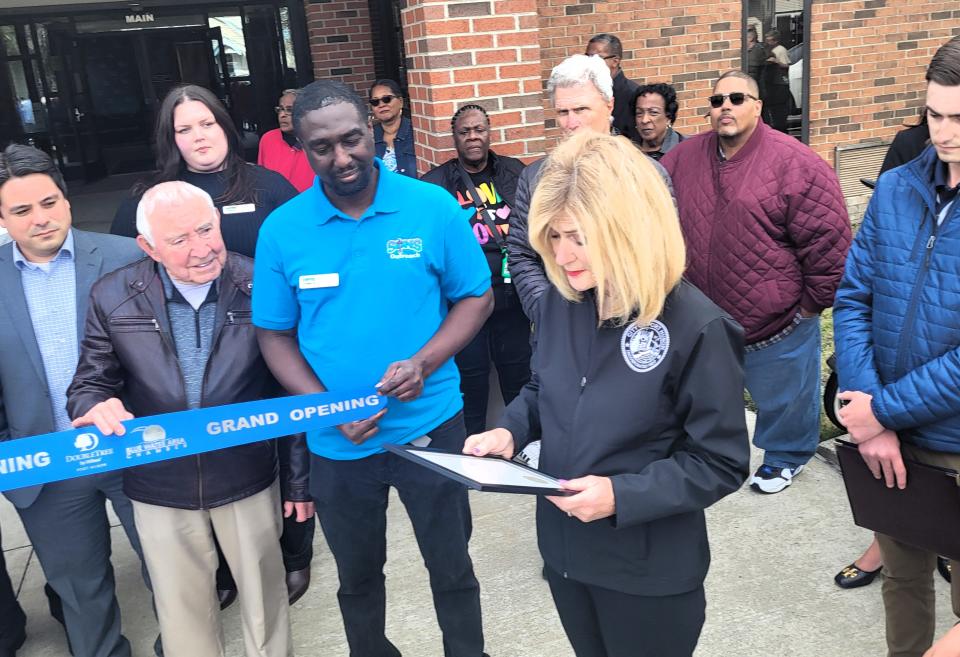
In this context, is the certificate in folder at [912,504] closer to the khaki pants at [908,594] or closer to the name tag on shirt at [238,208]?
the khaki pants at [908,594]

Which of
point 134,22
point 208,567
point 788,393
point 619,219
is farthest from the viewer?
point 134,22

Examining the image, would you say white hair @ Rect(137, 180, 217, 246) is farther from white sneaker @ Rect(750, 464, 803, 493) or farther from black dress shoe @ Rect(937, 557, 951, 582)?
black dress shoe @ Rect(937, 557, 951, 582)

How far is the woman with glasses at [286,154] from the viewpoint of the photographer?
6.06 metres

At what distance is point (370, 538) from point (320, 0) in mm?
8546

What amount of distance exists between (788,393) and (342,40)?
303 inches

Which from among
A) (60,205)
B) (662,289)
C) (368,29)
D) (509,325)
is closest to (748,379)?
(509,325)

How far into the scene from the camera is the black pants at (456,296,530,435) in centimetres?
435

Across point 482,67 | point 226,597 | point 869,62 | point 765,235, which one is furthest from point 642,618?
point 869,62

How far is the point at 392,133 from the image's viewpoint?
577 centimetres

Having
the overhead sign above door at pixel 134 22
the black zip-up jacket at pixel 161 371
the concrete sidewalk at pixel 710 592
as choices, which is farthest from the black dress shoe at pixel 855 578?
the overhead sign above door at pixel 134 22

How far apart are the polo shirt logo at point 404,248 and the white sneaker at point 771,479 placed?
8.24 feet

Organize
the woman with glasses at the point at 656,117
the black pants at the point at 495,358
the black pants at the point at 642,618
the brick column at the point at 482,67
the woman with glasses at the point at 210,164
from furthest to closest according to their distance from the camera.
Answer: the woman with glasses at the point at 656,117 < the brick column at the point at 482,67 < the black pants at the point at 495,358 < the woman with glasses at the point at 210,164 < the black pants at the point at 642,618

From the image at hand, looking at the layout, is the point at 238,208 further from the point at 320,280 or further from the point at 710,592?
the point at 710,592

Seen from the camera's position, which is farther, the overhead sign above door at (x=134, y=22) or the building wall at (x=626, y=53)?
the overhead sign above door at (x=134, y=22)
